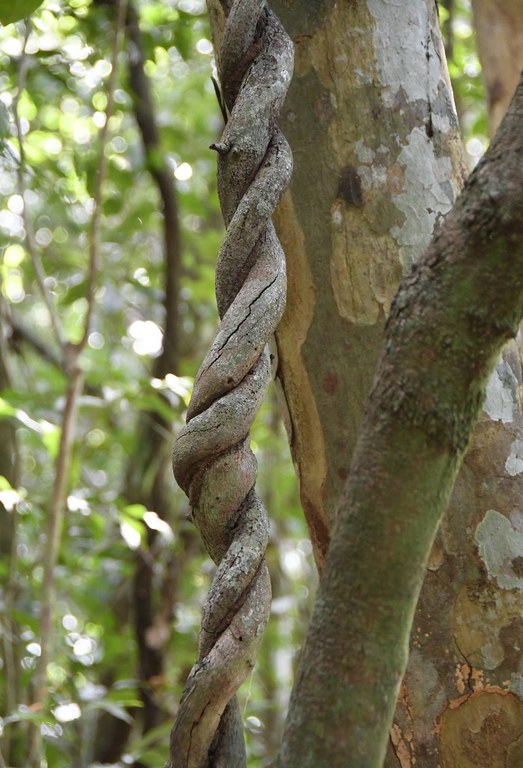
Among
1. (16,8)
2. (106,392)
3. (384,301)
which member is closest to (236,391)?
(384,301)

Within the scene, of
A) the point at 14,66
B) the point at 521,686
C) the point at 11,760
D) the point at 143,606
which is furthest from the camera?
the point at 143,606

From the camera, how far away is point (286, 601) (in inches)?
72.3

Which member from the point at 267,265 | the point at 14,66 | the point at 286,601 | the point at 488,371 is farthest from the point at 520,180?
the point at 286,601

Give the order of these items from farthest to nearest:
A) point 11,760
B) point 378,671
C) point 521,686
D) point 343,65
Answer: point 11,760 → point 343,65 → point 521,686 → point 378,671

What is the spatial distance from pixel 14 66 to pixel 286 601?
114 cm

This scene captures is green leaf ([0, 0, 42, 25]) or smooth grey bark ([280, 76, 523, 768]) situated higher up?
green leaf ([0, 0, 42, 25])

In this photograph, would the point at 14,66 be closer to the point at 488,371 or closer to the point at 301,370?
the point at 301,370

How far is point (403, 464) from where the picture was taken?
438mm

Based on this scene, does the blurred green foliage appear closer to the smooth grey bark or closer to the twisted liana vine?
the twisted liana vine

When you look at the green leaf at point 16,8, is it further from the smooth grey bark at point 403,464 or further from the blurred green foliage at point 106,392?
the smooth grey bark at point 403,464

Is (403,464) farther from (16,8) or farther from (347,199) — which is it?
(16,8)

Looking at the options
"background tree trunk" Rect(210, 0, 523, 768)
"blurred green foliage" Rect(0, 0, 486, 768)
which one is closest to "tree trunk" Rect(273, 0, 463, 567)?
"background tree trunk" Rect(210, 0, 523, 768)

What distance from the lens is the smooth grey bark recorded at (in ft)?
1.41

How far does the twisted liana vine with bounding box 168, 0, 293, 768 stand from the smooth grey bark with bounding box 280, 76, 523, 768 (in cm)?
12
